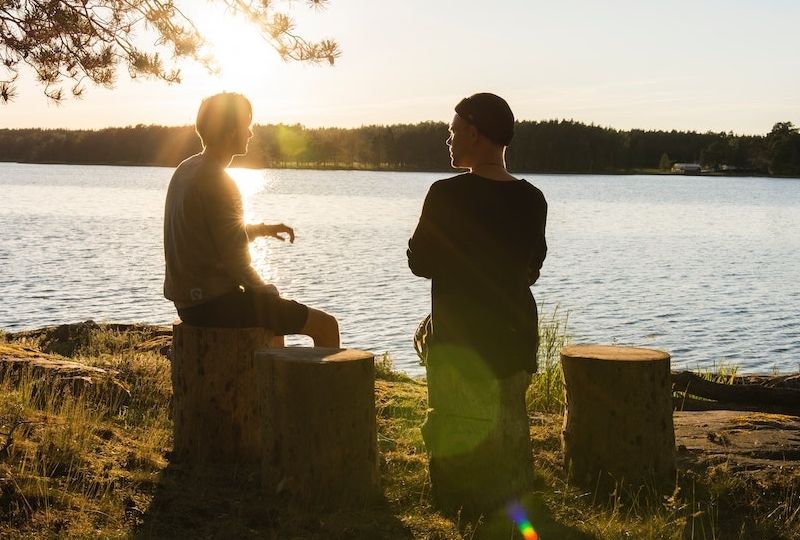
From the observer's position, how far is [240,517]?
4.30m

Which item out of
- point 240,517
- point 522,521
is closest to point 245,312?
point 240,517

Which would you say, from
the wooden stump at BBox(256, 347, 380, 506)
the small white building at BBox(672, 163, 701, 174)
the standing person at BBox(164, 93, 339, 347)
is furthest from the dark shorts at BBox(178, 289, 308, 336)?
the small white building at BBox(672, 163, 701, 174)

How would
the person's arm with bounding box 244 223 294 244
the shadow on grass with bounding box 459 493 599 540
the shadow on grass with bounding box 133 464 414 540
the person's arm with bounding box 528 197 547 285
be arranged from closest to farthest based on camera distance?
1. the shadow on grass with bounding box 133 464 414 540
2. the shadow on grass with bounding box 459 493 599 540
3. the person's arm with bounding box 528 197 547 285
4. the person's arm with bounding box 244 223 294 244

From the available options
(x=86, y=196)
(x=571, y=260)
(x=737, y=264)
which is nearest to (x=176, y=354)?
(x=571, y=260)

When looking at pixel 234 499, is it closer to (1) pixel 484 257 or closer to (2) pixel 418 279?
(1) pixel 484 257

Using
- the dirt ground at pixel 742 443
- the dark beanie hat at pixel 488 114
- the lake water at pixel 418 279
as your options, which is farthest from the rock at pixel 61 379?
the lake water at pixel 418 279

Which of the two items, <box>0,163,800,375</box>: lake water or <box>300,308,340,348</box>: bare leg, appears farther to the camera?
<box>0,163,800,375</box>: lake water

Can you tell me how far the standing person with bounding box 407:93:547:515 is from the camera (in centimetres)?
445

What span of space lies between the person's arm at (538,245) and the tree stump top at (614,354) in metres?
0.62

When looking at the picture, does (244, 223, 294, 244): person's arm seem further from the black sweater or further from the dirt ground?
the dirt ground

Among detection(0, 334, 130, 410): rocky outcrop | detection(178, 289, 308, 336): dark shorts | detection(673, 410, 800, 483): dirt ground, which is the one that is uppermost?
detection(178, 289, 308, 336): dark shorts

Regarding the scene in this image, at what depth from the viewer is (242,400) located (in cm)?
514

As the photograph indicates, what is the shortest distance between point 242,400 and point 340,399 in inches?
39.9

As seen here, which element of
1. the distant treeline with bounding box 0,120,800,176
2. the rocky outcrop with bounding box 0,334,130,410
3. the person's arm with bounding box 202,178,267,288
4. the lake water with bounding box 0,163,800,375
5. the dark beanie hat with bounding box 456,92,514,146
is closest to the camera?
the dark beanie hat with bounding box 456,92,514,146
